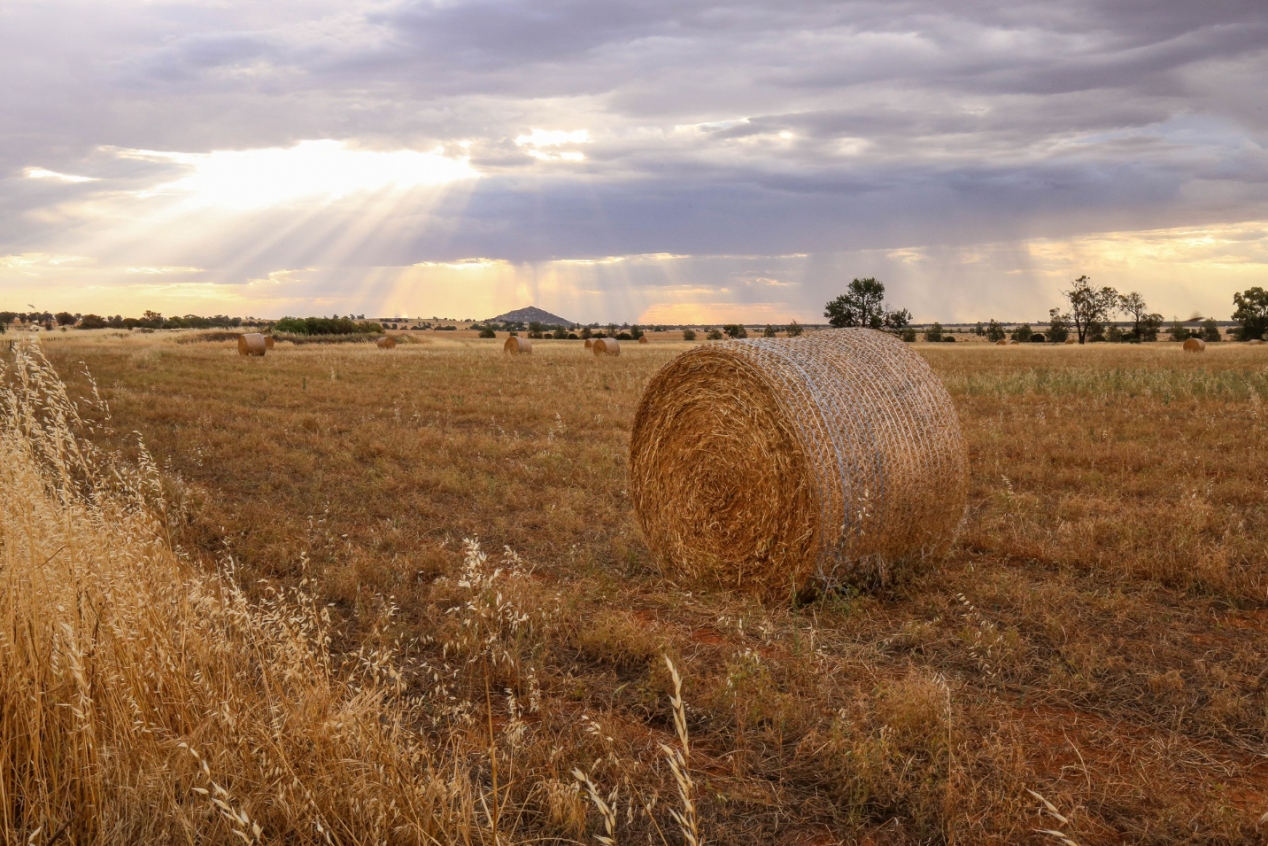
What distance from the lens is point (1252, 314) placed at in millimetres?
78125

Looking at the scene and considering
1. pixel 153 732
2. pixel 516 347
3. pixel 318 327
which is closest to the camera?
pixel 153 732

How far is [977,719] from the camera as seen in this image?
457 centimetres

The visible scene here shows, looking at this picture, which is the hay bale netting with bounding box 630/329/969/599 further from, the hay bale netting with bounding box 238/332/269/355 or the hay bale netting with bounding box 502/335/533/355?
the hay bale netting with bounding box 502/335/533/355

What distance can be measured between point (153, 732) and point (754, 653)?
310 centimetres

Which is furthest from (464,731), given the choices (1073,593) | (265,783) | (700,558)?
(1073,593)

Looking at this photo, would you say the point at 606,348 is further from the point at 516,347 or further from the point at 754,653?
the point at 754,653

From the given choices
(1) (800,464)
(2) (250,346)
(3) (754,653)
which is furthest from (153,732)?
(2) (250,346)

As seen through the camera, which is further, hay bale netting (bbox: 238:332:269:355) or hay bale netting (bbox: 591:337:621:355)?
hay bale netting (bbox: 591:337:621:355)

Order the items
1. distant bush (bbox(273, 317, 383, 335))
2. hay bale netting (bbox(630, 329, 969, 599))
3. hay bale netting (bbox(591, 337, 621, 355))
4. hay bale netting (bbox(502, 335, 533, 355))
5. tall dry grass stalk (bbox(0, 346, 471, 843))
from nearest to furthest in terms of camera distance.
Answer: tall dry grass stalk (bbox(0, 346, 471, 843)) < hay bale netting (bbox(630, 329, 969, 599)) < hay bale netting (bbox(502, 335, 533, 355)) < hay bale netting (bbox(591, 337, 621, 355)) < distant bush (bbox(273, 317, 383, 335))

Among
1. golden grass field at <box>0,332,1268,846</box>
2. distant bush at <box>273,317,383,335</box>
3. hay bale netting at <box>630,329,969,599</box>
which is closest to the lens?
golden grass field at <box>0,332,1268,846</box>

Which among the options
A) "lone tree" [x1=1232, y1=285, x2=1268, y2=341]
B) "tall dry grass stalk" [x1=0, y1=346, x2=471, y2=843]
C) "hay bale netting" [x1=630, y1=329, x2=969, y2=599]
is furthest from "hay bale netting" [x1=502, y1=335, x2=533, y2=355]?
"lone tree" [x1=1232, y1=285, x2=1268, y2=341]

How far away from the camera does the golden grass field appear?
368cm

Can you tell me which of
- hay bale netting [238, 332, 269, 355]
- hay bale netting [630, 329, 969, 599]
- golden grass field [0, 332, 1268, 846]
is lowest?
golden grass field [0, 332, 1268, 846]

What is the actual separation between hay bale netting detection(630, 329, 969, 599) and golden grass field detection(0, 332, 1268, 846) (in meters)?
0.26
